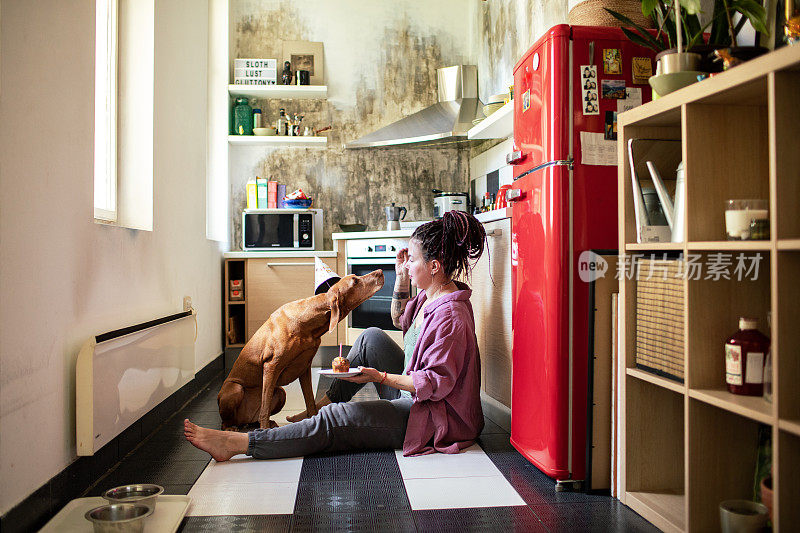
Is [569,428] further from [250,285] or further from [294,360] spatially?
[250,285]

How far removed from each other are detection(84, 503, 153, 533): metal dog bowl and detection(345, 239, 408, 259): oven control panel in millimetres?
3140

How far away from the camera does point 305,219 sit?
5.18 metres

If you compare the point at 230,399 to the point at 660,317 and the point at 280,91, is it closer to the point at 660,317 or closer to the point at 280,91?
the point at 660,317

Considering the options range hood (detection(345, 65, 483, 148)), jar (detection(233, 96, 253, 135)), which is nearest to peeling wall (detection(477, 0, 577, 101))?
range hood (detection(345, 65, 483, 148))

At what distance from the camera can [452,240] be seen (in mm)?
2828

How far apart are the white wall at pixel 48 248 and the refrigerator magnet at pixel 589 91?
5.83ft

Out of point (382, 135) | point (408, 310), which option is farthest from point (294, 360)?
point (382, 135)

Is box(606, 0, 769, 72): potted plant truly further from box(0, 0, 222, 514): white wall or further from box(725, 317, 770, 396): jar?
box(0, 0, 222, 514): white wall

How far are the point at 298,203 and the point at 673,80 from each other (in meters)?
3.88

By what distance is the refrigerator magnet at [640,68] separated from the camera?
2.29 meters

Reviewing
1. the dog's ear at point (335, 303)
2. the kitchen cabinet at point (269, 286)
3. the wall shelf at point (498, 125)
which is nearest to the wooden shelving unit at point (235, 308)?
the kitchen cabinet at point (269, 286)

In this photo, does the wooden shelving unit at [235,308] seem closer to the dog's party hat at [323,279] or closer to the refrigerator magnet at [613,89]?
the dog's party hat at [323,279]

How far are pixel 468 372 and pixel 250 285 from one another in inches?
111

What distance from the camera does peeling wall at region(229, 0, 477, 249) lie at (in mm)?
5680
